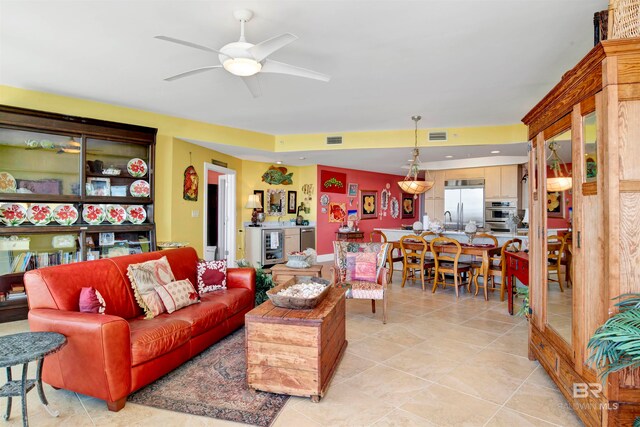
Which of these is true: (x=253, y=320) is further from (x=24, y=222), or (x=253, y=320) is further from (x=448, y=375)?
(x=24, y=222)

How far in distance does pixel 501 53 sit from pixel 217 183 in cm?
628

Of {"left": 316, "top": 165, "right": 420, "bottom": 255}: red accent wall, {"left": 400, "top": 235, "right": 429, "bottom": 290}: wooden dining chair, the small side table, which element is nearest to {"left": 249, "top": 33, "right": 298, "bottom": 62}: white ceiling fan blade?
the small side table

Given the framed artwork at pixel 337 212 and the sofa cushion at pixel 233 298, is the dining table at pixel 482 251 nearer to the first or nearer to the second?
the sofa cushion at pixel 233 298

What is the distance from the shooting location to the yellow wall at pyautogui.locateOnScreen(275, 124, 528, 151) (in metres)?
5.50

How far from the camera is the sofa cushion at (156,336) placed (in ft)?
7.36

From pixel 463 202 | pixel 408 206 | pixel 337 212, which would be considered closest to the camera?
pixel 463 202

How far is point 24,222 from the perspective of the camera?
3.95 m

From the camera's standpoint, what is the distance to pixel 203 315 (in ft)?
9.36

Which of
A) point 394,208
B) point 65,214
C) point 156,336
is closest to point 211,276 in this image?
point 156,336

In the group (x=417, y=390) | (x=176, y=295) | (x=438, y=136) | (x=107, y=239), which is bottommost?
(x=417, y=390)

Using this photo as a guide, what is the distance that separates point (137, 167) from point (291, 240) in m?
3.85

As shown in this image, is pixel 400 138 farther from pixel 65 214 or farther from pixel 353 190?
pixel 65 214

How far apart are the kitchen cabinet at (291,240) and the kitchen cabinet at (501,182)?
4395 millimetres

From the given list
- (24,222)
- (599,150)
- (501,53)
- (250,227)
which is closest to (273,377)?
(599,150)
